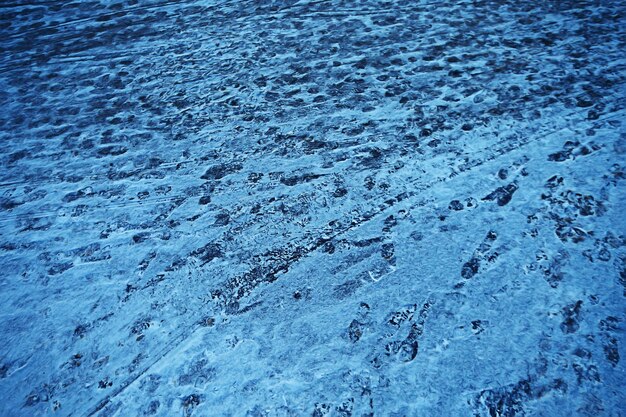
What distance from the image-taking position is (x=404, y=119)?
1.28 meters

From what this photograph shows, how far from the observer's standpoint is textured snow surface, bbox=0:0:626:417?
777 millimetres

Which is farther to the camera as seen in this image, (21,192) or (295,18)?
(295,18)

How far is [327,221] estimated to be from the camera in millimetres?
1039

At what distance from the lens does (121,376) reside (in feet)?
2.66

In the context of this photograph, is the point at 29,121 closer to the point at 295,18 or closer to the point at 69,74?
the point at 69,74

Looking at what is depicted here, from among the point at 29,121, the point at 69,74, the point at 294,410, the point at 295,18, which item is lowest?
the point at 294,410

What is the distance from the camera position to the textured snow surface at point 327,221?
78 centimetres

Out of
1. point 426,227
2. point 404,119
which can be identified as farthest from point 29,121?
point 426,227

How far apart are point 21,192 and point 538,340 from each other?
146 cm

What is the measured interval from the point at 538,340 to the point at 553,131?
2.24 ft

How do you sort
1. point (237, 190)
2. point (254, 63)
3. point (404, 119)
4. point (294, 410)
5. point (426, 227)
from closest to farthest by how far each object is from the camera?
point (294, 410) < point (426, 227) < point (237, 190) < point (404, 119) < point (254, 63)

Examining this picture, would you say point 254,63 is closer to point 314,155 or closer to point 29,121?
point 314,155

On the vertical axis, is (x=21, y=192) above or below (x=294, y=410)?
above

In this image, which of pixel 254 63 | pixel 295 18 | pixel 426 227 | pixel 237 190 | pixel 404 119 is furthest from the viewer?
pixel 295 18
